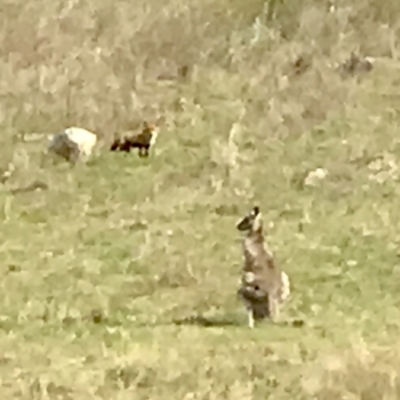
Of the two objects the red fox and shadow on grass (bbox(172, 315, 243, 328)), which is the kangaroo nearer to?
shadow on grass (bbox(172, 315, 243, 328))

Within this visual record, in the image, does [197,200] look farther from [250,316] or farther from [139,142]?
[250,316]

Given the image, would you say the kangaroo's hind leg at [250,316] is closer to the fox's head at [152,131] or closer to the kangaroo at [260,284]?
the kangaroo at [260,284]

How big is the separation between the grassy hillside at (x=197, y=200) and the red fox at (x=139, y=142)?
0.31ft

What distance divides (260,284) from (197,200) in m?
1.30

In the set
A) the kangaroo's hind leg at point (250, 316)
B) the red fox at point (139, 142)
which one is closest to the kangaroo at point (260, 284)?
Result: the kangaroo's hind leg at point (250, 316)

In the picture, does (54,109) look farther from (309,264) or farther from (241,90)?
(309,264)

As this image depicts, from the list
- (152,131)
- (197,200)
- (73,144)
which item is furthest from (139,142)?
(197,200)

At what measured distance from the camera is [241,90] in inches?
230

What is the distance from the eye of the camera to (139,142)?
17.4ft

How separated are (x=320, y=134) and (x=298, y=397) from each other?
287cm

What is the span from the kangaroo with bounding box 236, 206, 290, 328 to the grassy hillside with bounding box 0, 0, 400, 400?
2.5 inches

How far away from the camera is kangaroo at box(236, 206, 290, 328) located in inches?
133

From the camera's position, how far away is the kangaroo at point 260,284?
133 inches

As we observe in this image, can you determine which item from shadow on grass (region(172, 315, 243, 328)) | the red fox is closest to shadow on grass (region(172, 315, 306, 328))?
shadow on grass (region(172, 315, 243, 328))
